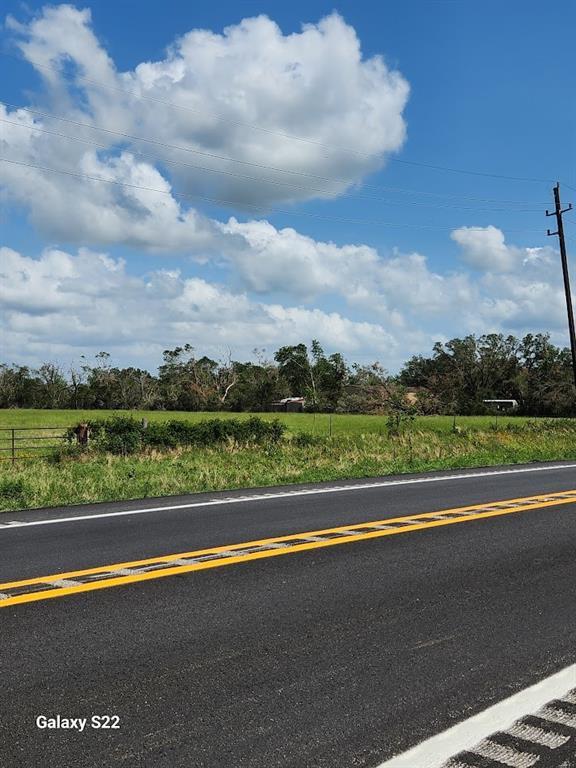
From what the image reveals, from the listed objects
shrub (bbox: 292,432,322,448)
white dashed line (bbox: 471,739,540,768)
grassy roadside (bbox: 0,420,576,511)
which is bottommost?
white dashed line (bbox: 471,739,540,768)

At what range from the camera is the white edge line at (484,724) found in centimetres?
314

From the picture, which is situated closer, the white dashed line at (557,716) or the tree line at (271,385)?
the white dashed line at (557,716)

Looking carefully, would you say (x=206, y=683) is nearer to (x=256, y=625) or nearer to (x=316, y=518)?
(x=256, y=625)

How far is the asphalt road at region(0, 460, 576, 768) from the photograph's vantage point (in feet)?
10.8

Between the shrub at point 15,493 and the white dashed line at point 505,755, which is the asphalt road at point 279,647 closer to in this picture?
the white dashed line at point 505,755

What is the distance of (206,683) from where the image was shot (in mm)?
3895

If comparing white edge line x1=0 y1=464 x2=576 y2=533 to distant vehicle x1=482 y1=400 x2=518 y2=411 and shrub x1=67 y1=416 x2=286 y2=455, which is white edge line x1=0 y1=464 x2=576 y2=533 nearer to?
shrub x1=67 y1=416 x2=286 y2=455

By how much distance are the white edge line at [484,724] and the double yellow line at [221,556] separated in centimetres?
339

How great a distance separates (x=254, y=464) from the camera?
19531 millimetres

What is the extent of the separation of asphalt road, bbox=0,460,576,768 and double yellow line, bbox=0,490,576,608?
0.19 metres

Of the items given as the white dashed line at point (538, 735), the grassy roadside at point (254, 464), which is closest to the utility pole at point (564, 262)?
the grassy roadside at point (254, 464)

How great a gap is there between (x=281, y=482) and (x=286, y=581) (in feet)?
28.6

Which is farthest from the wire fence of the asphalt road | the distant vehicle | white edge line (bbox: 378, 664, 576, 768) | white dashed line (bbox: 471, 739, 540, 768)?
the distant vehicle

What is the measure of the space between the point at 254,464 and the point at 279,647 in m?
15.1
